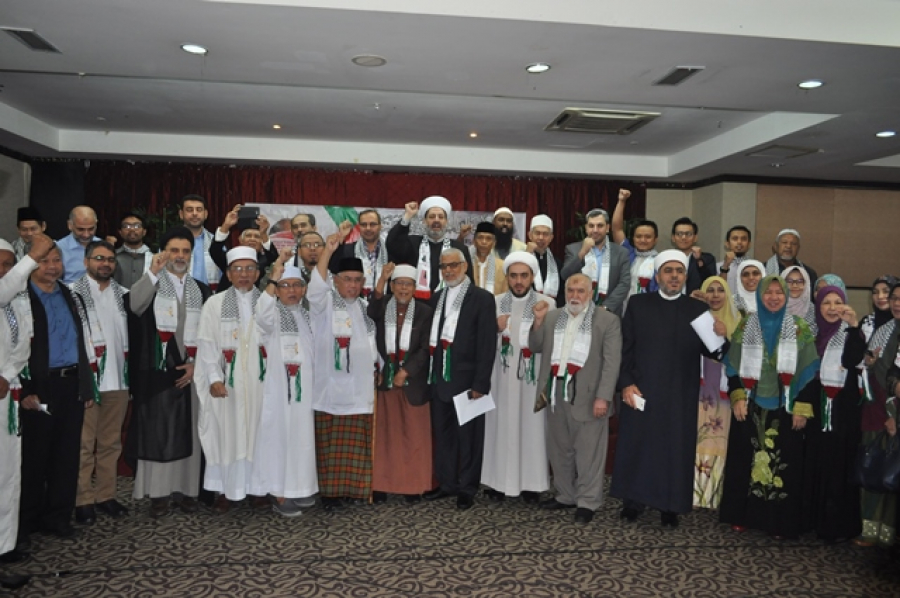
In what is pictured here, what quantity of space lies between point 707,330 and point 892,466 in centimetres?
121

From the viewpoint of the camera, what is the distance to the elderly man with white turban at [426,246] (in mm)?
5023

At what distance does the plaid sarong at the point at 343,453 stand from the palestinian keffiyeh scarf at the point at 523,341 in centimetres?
104

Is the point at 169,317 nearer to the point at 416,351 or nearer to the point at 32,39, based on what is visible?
the point at 416,351

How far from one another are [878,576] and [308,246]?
3.98m

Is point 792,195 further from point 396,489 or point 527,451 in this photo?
point 396,489

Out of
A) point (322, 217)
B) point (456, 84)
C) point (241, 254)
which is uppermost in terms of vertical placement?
point (456, 84)

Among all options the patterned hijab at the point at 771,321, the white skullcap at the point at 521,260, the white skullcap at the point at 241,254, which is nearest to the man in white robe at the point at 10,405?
the white skullcap at the point at 241,254

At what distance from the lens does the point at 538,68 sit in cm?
510

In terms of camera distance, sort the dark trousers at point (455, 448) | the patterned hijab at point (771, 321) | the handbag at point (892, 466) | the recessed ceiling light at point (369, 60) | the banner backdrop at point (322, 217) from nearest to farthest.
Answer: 1. the handbag at point (892, 466)
2. the patterned hijab at point (771, 321)
3. the dark trousers at point (455, 448)
4. the recessed ceiling light at point (369, 60)
5. the banner backdrop at point (322, 217)

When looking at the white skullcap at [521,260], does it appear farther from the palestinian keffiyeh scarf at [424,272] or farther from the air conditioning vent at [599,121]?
the air conditioning vent at [599,121]

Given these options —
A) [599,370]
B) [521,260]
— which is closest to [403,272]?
[521,260]

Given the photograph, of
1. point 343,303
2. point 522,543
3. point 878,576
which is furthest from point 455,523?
point 878,576

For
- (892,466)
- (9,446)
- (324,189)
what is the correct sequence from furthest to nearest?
(324,189) < (892,466) < (9,446)

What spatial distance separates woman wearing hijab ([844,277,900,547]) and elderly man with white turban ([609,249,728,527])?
78cm
